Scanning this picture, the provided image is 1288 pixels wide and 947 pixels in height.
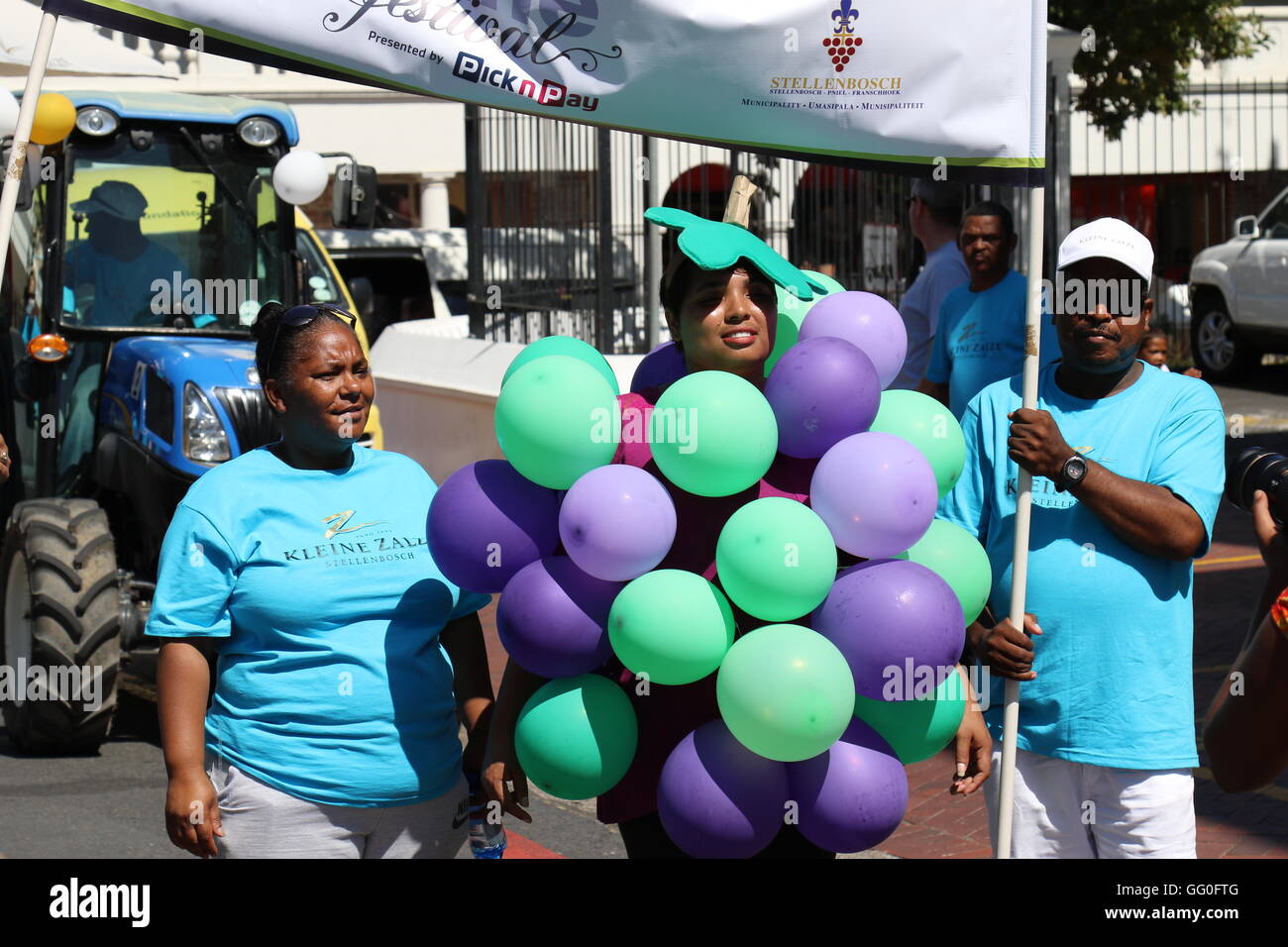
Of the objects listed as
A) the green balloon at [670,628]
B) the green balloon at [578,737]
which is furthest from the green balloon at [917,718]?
the green balloon at [578,737]

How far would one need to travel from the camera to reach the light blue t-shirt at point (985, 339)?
5832 millimetres

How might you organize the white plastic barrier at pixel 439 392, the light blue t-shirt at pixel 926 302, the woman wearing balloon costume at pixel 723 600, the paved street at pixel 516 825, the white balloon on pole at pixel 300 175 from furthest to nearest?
1. the white plastic barrier at pixel 439 392
2. the white balloon on pole at pixel 300 175
3. the light blue t-shirt at pixel 926 302
4. the paved street at pixel 516 825
5. the woman wearing balloon costume at pixel 723 600

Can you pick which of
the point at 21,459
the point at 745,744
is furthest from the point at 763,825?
the point at 21,459

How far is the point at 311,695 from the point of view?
3.33m

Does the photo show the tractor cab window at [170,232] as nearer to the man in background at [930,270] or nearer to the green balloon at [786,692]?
the man in background at [930,270]

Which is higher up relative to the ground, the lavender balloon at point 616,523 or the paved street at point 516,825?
the lavender balloon at point 616,523

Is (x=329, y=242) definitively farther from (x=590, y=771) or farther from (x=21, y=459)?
(x=590, y=771)

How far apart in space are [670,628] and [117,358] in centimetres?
523

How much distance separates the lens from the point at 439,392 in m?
12.2

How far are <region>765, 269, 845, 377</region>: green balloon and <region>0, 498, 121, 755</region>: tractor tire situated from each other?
158 inches

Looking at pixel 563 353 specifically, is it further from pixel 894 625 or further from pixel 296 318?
pixel 894 625

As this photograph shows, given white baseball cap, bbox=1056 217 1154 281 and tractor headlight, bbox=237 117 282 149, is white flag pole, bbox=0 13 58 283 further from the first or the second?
tractor headlight, bbox=237 117 282 149

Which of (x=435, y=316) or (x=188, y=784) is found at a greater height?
(x=435, y=316)
